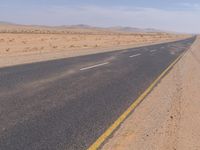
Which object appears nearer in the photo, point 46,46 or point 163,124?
point 163,124

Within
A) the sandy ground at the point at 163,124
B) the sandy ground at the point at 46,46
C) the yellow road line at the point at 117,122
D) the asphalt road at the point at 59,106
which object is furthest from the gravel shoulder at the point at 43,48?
the sandy ground at the point at 163,124

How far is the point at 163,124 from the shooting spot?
611 cm

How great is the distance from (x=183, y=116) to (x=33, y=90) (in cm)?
419

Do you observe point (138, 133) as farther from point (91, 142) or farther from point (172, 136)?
point (91, 142)

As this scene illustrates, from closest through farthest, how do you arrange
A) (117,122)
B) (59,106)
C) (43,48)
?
(117,122)
(59,106)
(43,48)

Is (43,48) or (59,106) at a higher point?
(59,106)

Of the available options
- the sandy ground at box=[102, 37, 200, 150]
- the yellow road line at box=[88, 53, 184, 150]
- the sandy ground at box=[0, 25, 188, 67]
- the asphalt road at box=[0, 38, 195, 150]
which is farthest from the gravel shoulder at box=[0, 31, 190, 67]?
the sandy ground at box=[102, 37, 200, 150]

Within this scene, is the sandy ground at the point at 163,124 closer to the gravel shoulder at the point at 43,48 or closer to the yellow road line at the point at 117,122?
the yellow road line at the point at 117,122

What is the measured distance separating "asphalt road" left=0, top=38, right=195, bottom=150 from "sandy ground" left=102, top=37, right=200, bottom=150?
0.41 m

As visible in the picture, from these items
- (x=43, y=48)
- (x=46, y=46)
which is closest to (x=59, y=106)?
(x=43, y=48)

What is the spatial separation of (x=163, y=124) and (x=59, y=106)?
2.40 m

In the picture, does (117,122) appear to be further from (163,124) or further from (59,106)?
(59,106)

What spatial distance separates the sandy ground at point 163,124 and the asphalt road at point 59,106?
411 mm

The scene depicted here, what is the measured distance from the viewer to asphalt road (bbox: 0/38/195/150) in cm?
492
